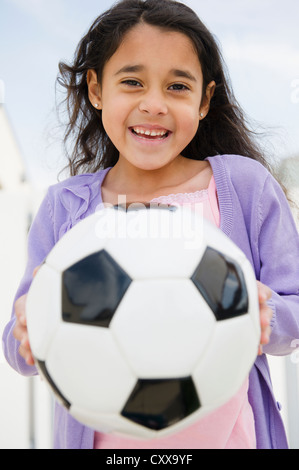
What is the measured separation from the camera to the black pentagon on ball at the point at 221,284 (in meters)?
0.76

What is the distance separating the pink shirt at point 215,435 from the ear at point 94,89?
84 centimetres

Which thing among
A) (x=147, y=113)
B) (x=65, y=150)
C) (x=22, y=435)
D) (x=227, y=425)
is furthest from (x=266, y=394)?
(x=22, y=435)

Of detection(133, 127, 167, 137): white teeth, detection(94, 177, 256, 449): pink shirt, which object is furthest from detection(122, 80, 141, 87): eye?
detection(94, 177, 256, 449): pink shirt

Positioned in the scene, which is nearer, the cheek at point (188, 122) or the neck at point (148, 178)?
the cheek at point (188, 122)

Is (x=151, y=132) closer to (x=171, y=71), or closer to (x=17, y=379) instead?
(x=171, y=71)

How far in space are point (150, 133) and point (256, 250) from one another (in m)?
0.38

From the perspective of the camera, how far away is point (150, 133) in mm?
1268

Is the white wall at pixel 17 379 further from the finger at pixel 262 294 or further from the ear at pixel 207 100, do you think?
the finger at pixel 262 294

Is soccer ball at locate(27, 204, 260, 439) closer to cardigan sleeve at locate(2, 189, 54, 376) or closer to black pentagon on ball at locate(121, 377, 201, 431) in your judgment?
black pentagon on ball at locate(121, 377, 201, 431)

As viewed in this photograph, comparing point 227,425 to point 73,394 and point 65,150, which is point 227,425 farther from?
point 65,150

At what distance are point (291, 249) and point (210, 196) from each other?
22 centimetres

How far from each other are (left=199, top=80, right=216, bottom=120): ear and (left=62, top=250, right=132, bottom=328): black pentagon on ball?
0.78 metres

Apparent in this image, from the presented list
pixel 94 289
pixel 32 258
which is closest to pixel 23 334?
pixel 94 289

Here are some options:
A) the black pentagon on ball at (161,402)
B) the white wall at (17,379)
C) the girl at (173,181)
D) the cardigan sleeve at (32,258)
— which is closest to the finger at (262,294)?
the girl at (173,181)
